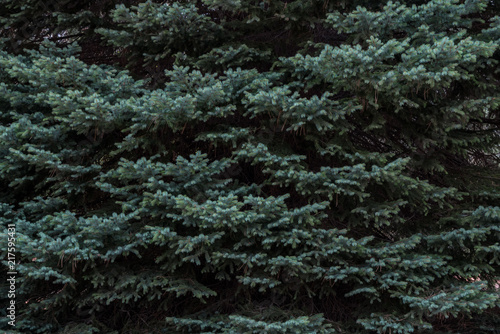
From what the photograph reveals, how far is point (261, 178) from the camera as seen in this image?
384cm

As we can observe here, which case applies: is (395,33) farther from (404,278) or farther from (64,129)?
(64,129)

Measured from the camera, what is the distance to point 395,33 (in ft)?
12.2

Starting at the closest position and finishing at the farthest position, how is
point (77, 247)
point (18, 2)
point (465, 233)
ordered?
1. point (77, 247)
2. point (465, 233)
3. point (18, 2)

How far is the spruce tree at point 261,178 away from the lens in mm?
2922

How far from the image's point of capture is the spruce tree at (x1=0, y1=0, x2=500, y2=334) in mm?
2922

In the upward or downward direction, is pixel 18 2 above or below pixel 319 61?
above

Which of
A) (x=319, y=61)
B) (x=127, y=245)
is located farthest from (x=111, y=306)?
(x=319, y=61)

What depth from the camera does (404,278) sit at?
3.10 meters

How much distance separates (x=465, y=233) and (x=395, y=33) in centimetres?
191

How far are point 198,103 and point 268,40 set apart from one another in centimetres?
131

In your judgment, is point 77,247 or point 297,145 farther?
point 297,145

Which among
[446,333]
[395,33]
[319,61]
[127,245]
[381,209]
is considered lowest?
[446,333]

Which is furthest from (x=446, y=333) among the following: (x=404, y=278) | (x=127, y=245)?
(x=127, y=245)

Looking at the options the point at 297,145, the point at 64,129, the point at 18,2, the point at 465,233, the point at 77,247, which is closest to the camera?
the point at 77,247
